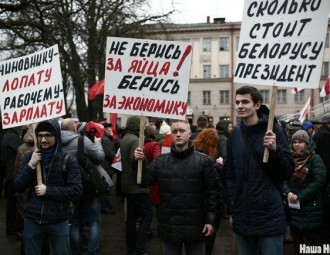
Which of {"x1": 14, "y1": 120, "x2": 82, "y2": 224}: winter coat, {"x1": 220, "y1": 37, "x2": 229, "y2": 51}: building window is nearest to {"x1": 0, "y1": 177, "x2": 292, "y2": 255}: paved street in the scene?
{"x1": 14, "y1": 120, "x2": 82, "y2": 224}: winter coat

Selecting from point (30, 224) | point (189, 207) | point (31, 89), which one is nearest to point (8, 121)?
point (31, 89)

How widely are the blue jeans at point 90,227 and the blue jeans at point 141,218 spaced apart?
2.11 feet

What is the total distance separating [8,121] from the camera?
4.74m

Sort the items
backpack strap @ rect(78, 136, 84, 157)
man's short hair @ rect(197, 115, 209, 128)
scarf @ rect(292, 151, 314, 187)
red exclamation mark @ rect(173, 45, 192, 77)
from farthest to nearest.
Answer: man's short hair @ rect(197, 115, 209, 128)
backpack strap @ rect(78, 136, 84, 157)
scarf @ rect(292, 151, 314, 187)
red exclamation mark @ rect(173, 45, 192, 77)

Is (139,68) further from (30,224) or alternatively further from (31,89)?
(30,224)

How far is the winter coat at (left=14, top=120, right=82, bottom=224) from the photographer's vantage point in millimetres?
4215

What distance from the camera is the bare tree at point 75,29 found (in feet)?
49.8

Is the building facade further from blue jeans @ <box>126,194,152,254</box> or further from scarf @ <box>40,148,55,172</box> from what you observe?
scarf @ <box>40,148,55,172</box>

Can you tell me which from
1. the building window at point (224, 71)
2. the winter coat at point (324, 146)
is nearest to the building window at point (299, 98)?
the building window at point (224, 71)

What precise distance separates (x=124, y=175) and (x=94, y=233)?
103 centimetres

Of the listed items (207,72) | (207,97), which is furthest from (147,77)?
(207,72)

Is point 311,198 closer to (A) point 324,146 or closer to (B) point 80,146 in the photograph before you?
(A) point 324,146

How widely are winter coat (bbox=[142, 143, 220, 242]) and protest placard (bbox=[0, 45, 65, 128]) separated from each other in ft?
4.27

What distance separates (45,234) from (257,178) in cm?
211
